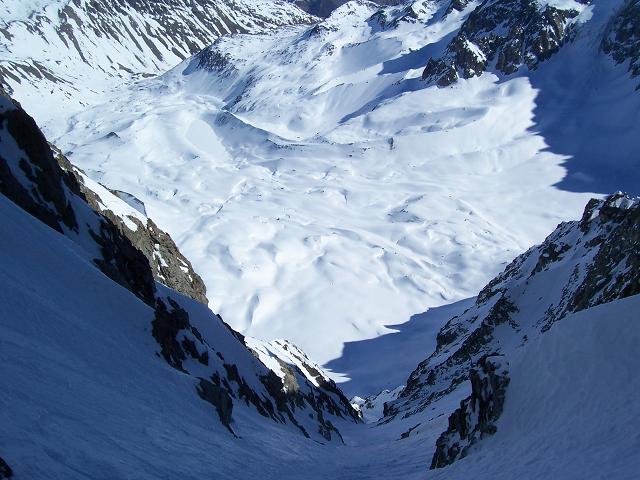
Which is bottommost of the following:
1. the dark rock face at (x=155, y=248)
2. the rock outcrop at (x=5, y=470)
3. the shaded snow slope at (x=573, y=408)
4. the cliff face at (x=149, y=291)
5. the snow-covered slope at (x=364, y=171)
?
the rock outcrop at (x=5, y=470)

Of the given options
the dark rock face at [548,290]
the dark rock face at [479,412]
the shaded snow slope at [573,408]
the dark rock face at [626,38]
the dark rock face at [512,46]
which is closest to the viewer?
the shaded snow slope at [573,408]

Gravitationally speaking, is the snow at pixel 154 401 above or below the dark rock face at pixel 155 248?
below

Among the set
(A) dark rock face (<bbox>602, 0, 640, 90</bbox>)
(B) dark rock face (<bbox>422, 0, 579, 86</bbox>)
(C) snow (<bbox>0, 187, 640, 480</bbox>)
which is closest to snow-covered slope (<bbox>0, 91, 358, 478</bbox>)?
(C) snow (<bbox>0, 187, 640, 480</bbox>)

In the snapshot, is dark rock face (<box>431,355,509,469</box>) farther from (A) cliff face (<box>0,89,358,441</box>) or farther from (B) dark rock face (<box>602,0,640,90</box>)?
(B) dark rock face (<box>602,0,640,90</box>)

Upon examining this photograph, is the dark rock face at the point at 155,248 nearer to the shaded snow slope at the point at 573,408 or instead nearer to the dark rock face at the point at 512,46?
the shaded snow slope at the point at 573,408

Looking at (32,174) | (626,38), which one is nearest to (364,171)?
(626,38)

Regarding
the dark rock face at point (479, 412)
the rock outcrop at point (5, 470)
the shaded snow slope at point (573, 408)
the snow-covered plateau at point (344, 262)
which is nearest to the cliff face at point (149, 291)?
the snow-covered plateau at point (344, 262)
